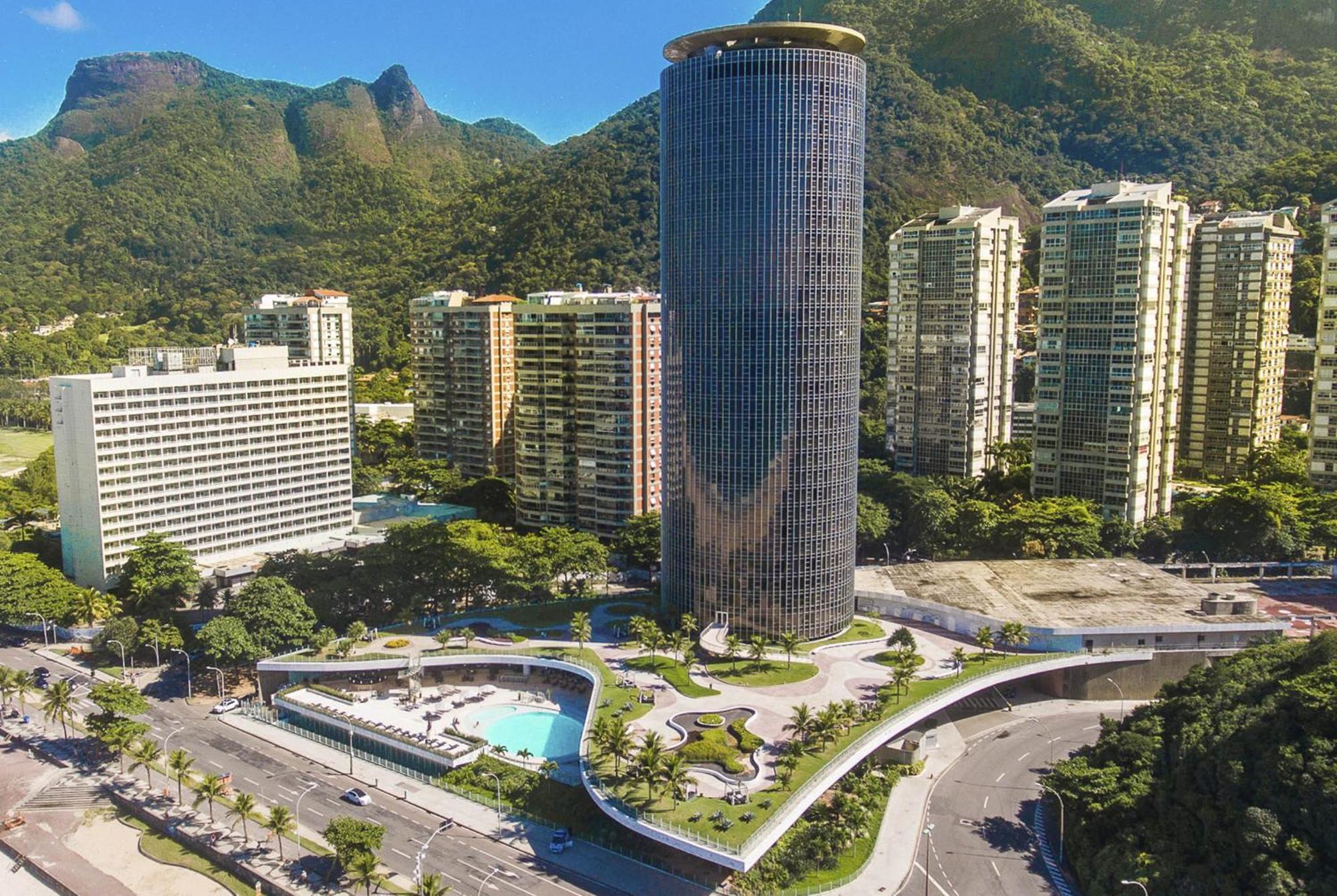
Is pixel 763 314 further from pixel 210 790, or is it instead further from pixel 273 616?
pixel 210 790

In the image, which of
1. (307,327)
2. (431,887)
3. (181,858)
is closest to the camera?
(431,887)

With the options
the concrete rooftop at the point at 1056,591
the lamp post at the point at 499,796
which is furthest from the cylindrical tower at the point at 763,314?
the lamp post at the point at 499,796

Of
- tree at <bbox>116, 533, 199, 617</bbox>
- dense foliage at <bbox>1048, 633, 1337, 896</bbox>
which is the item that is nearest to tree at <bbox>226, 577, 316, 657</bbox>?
tree at <bbox>116, 533, 199, 617</bbox>

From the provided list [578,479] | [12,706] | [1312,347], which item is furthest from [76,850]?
[1312,347]

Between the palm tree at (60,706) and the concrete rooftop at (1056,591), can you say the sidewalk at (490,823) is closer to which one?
the palm tree at (60,706)

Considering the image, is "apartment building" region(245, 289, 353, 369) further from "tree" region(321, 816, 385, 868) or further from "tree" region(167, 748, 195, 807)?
"tree" region(321, 816, 385, 868)

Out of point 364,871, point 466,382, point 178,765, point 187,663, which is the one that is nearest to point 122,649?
point 187,663
